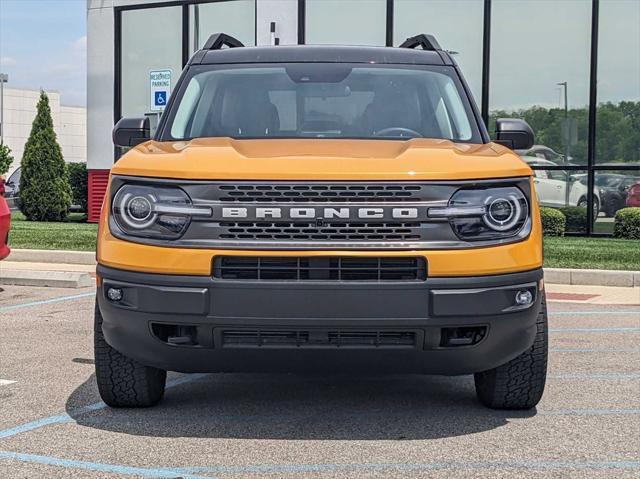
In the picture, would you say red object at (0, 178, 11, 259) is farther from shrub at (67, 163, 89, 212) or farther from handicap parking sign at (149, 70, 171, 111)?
shrub at (67, 163, 89, 212)

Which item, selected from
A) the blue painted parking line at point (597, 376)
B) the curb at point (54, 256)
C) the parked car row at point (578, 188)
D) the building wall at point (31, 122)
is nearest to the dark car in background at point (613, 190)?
the parked car row at point (578, 188)

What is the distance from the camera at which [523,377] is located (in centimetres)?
490

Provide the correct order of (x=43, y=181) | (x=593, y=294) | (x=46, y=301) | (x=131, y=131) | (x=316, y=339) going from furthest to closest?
(x=43, y=181) → (x=593, y=294) → (x=46, y=301) → (x=131, y=131) → (x=316, y=339)

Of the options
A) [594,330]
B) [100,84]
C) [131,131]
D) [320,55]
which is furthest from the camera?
[100,84]

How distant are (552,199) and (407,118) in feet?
41.6

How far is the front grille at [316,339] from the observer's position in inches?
171

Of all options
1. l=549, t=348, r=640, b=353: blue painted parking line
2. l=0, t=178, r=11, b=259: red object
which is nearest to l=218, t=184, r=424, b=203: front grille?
l=549, t=348, r=640, b=353: blue painted parking line

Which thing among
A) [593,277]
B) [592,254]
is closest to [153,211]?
[593,277]

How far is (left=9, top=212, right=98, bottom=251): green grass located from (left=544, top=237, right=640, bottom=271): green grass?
6735mm

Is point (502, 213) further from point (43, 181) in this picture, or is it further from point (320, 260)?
point (43, 181)

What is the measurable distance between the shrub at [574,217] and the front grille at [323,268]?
1394 centimetres

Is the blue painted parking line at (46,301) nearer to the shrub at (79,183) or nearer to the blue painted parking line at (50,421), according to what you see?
the blue painted parking line at (50,421)

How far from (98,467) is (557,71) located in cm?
1539

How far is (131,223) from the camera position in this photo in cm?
443
